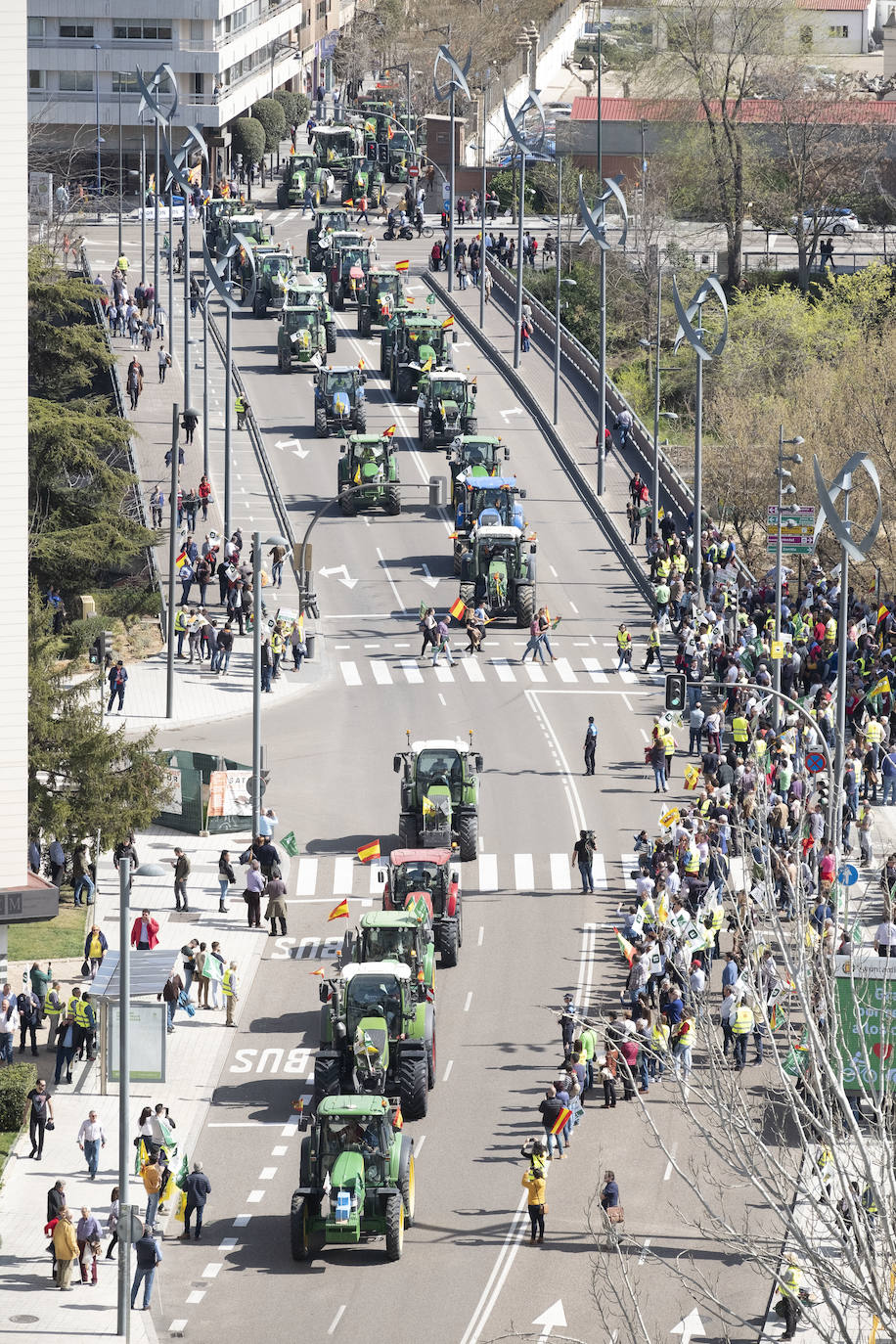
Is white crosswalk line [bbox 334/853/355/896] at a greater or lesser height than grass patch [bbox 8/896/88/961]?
greater

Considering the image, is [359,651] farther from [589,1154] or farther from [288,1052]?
[589,1154]

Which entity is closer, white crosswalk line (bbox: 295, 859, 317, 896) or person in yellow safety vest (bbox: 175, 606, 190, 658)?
white crosswalk line (bbox: 295, 859, 317, 896)

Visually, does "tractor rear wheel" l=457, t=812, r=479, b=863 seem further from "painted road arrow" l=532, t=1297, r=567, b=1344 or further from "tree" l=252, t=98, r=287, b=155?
"tree" l=252, t=98, r=287, b=155

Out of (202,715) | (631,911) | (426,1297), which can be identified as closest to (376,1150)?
(426,1297)

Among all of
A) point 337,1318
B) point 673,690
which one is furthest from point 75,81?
point 337,1318

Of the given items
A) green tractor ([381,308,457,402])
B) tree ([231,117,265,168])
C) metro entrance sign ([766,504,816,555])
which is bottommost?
metro entrance sign ([766,504,816,555])

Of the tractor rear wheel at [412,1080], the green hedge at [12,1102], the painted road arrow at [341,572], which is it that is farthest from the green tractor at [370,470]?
the tractor rear wheel at [412,1080]

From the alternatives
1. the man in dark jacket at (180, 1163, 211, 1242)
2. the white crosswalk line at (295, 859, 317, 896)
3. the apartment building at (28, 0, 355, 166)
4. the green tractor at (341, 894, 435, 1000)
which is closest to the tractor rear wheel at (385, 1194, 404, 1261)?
the man in dark jacket at (180, 1163, 211, 1242)

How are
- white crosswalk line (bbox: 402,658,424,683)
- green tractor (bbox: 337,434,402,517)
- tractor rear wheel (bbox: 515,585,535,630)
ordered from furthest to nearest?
green tractor (bbox: 337,434,402,517) < tractor rear wheel (bbox: 515,585,535,630) < white crosswalk line (bbox: 402,658,424,683)
